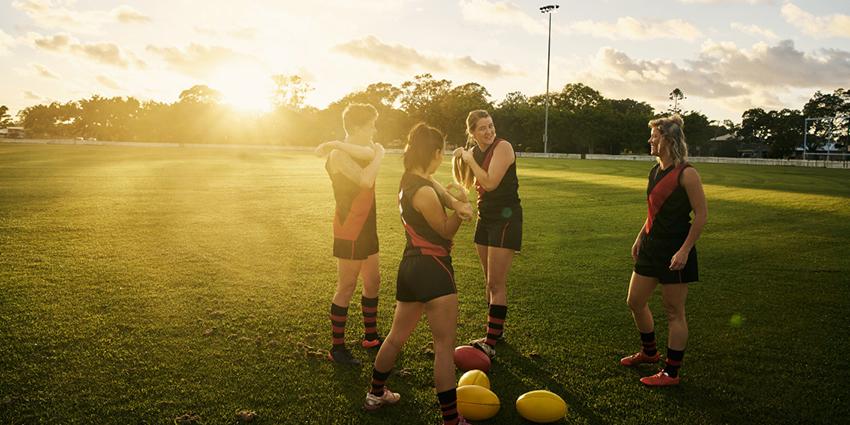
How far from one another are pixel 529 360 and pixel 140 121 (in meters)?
101

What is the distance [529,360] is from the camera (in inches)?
204

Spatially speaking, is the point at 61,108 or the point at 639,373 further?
the point at 61,108

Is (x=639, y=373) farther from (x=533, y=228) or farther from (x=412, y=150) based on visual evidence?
(x=533, y=228)

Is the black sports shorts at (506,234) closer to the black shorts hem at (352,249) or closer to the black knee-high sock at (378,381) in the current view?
the black shorts hem at (352,249)

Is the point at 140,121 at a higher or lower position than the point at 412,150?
higher

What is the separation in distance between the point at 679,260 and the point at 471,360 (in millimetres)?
1947

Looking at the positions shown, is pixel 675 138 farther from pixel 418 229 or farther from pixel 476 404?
pixel 476 404

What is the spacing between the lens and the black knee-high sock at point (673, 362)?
455cm

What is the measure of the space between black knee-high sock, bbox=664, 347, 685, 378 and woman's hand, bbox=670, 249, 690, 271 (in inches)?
29.8

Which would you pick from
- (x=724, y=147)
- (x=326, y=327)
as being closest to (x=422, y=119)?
(x=724, y=147)

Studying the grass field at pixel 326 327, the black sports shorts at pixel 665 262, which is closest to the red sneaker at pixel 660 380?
the grass field at pixel 326 327

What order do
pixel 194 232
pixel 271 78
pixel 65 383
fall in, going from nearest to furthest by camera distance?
pixel 65 383, pixel 194 232, pixel 271 78

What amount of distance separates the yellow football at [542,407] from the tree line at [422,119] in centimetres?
7218

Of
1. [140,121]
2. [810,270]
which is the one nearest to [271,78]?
[140,121]
